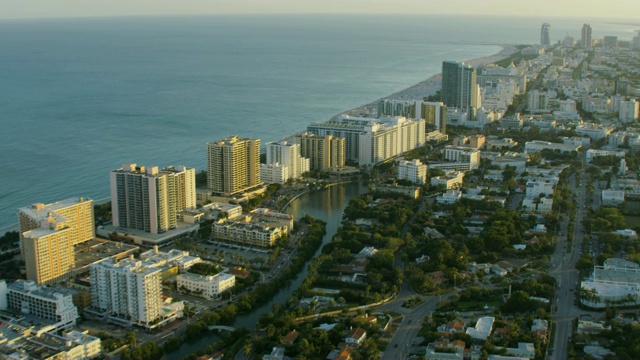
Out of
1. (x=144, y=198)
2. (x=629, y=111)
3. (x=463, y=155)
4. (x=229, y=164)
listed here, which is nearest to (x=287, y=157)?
(x=229, y=164)

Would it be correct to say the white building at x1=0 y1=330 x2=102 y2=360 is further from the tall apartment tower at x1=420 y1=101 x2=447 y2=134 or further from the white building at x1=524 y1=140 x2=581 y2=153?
the tall apartment tower at x1=420 y1=101 x2=447 y2=134

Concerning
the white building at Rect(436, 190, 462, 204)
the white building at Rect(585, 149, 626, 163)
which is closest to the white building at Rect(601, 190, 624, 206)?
the white building at Rect(436, 190, 462, 204)

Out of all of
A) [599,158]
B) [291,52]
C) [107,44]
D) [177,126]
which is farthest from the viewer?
[107,44]

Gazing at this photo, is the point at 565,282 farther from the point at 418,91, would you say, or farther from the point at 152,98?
the point at 418,91

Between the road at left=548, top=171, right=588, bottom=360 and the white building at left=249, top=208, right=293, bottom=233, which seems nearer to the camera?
the road at left=548, top=171, right=588, bottom=360

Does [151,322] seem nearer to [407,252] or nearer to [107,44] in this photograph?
[407,252]

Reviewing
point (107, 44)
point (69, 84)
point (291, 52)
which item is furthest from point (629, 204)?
point (107, 44)
